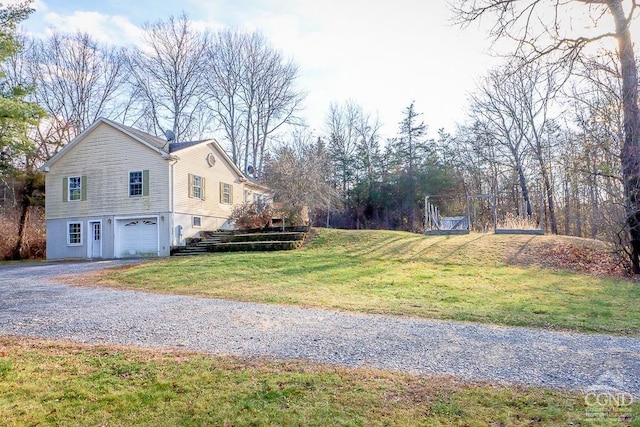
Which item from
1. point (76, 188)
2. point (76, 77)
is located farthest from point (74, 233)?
point (76, 77)

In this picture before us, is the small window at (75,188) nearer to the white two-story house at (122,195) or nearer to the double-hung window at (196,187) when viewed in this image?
the white two-story house at (122,195)

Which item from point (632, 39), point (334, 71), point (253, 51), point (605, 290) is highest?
point (253, 51)

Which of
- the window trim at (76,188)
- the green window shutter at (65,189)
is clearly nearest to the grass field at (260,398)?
the window trim at (76,188)

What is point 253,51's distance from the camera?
32.9m

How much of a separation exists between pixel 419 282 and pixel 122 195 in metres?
13.8

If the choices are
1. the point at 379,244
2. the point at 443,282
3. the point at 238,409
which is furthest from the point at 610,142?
the point at 238,409

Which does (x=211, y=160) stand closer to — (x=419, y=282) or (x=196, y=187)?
(x=196, y=187)

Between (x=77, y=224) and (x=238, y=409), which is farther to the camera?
(x=77, y=224)

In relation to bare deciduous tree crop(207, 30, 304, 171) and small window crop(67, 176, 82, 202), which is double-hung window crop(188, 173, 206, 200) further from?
bare deciduous tree crop(207, 30, 304, 171)

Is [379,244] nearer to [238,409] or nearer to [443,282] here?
[443,282]

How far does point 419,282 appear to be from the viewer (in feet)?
33.4

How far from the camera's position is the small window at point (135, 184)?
17719mm

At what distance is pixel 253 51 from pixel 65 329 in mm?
30701

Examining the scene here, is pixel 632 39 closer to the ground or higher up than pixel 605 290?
higher up
